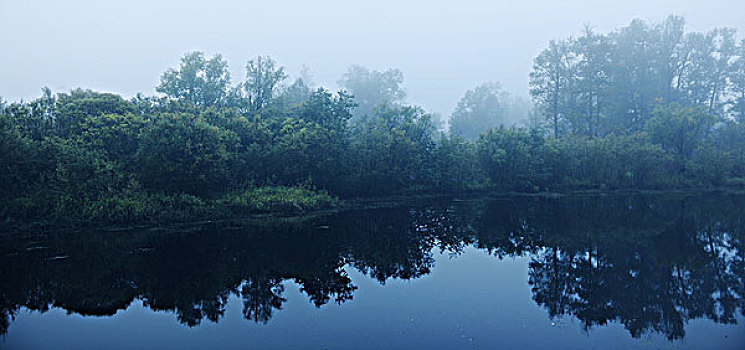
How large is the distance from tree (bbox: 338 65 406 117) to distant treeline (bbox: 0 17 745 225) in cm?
2191

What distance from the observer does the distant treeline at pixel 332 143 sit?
20.5 meters

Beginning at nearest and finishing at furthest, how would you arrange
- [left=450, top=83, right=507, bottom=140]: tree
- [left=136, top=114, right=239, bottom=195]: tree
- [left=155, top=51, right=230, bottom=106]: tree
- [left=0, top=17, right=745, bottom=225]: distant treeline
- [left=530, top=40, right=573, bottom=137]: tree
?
[left=0, top=17, right=745, bottom=225]: distant treeline, [left=136, top=114, right=239, bottom=195]: tree, [left=155, top=51, right=230, bottom=106]: tree, [left=530, top=40, right=573, bottom=137]: tree, [left=450, top=83, right=507, bottom=140]: tree

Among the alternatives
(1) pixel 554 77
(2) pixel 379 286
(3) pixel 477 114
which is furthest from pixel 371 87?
(2) pixel 379 286

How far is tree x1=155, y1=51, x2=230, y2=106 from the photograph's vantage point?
3481cm

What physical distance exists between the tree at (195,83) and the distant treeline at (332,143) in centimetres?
11

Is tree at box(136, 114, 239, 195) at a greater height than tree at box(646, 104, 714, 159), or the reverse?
tree at box(646, 104, 714, 159)

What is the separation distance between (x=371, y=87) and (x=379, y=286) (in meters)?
64.5

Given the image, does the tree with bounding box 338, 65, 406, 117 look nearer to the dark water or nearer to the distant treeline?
the distant treeline

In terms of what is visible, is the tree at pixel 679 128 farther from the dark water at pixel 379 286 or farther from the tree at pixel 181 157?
the tree at pixel 181 157

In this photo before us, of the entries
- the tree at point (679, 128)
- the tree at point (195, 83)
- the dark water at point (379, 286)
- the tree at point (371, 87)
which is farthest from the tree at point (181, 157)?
the tree at point (371, 87)

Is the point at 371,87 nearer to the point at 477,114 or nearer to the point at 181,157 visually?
the point at 477,114

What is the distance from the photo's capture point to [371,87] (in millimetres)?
74188

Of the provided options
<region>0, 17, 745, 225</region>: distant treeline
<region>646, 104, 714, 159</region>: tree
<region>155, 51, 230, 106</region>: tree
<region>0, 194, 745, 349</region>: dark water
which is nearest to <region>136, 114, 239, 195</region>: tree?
<region>0, 17, 745, 225</region>: distant treeline

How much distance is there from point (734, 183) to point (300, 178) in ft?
116
